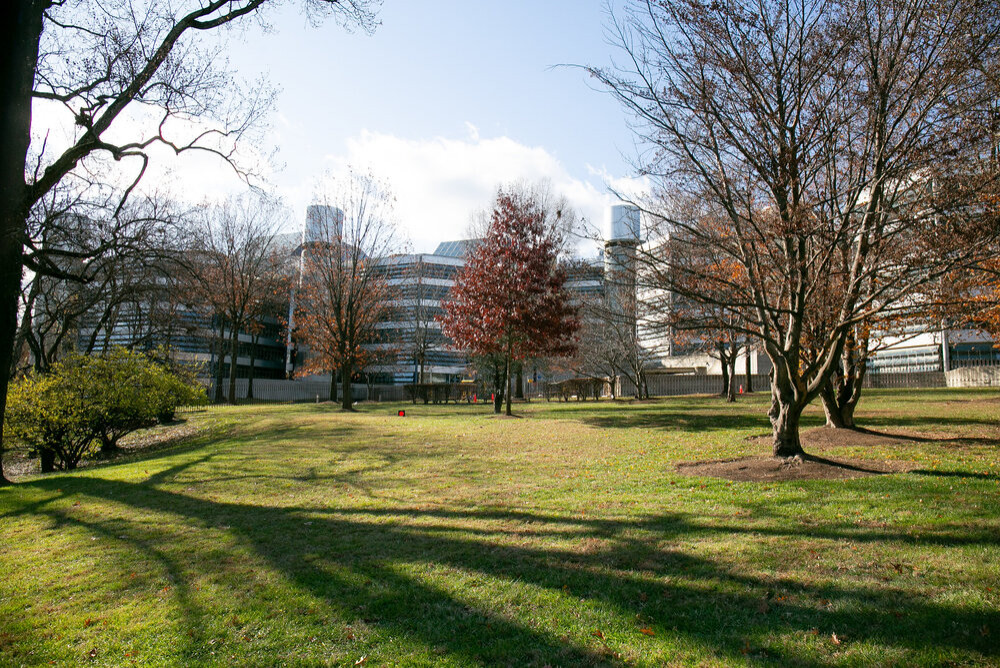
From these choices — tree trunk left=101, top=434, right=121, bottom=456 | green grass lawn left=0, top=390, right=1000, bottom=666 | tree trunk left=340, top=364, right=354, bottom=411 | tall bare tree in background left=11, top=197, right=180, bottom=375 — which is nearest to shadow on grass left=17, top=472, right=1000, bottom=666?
green grass lawn left=0, top=390, right=1000, bottom=666

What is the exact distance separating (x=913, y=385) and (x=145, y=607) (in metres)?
40.3

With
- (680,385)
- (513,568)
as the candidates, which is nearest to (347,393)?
(680,385)

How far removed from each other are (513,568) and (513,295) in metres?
16.5

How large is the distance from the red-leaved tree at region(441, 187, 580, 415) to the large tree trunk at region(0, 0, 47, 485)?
45.1 ft

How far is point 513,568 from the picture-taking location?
4.98 metres

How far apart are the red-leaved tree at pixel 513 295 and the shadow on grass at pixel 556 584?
46.7 ft

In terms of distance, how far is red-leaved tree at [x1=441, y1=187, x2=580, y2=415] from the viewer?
21.0 meters

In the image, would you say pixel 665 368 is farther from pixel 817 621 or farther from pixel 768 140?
pixel 817 621

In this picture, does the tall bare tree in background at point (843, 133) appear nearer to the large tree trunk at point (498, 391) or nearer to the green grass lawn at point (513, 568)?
the green grass lawn at point (513, 568)

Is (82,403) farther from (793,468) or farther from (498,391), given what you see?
(793,468)

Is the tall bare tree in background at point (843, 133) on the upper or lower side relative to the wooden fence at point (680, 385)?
upper

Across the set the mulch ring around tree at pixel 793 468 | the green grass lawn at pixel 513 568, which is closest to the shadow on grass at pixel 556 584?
the green grass lawn at pixel 513 568

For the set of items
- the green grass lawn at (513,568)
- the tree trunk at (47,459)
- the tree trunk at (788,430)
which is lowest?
the tree trunk at (47,459)

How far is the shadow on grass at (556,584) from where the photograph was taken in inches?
142
